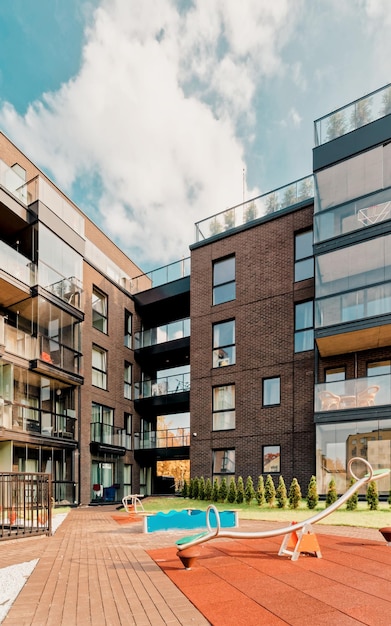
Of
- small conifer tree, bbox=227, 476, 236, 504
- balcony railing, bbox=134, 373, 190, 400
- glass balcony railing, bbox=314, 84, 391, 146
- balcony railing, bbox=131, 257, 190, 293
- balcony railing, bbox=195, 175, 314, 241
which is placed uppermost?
glass balcony railing, bbox=314, 84, 391, 146

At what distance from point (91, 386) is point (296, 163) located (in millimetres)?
14306

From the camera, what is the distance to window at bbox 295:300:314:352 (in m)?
19.4

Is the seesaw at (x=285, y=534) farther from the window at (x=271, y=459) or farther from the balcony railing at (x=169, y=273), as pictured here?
the balcony railing at (x=169, y=273)

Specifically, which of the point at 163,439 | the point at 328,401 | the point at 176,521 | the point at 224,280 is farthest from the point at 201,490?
the point at 224,280

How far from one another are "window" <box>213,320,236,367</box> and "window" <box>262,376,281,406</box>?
1908mm

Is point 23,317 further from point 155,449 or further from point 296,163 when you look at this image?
point 296,163

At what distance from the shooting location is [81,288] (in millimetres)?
23500

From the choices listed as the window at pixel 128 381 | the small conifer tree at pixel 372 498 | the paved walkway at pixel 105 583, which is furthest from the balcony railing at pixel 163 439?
the paved walkway at pixel 105 583

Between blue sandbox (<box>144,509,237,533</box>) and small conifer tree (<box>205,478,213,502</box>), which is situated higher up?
blue sandbox (<box>144,509,237,533</box>)

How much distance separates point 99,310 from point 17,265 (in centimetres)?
694

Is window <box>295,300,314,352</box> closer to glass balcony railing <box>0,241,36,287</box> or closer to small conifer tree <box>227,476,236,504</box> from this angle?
small conifer tree <box>227,476,236,504</box>

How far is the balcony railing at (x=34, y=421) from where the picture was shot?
18094 mm

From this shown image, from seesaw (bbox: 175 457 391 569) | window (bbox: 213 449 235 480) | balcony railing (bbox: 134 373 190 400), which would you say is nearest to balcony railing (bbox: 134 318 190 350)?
balcony railing (bbox: 134 373 190 400)

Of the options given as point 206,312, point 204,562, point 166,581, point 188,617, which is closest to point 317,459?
point 206,312
